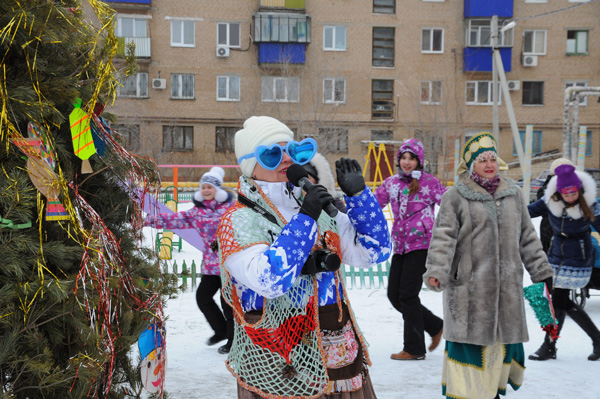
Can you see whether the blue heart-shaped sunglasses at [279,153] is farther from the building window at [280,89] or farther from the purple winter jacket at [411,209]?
the building window at [280,89]

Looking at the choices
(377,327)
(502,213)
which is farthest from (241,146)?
(377,327)

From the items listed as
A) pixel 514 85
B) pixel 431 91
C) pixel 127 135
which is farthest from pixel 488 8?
pixel 127 135

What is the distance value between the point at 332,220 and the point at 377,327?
14.8 ft

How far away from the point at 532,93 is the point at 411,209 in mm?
30193

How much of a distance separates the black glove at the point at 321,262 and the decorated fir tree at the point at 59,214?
738 mm

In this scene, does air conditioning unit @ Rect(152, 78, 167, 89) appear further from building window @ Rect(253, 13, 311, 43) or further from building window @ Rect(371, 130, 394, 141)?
building window @ Rect(371, 130, 394, 141)

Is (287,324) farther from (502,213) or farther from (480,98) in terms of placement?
(480,98)

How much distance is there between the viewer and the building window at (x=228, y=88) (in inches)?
1271

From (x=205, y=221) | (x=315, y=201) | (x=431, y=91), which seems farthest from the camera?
(x=431, y=91)

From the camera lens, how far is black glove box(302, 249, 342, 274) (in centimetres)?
237

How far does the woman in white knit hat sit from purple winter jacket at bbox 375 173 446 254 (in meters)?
3.07

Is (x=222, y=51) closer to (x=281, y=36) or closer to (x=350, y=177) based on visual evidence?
(x=281, y=36)

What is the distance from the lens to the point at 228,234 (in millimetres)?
2486

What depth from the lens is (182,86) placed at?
105 feet
